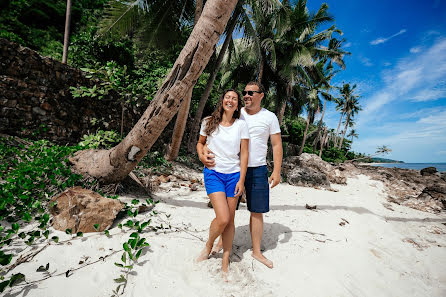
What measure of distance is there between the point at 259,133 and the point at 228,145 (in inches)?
17.3

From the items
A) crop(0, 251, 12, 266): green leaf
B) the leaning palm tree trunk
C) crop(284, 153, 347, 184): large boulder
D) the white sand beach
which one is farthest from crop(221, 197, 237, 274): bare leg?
crop(284, 153, 347, 184): large boulder

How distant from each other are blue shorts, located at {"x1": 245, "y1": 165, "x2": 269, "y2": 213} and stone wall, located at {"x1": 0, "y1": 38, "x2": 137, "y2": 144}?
13.8 feet

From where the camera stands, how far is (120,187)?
126 inches

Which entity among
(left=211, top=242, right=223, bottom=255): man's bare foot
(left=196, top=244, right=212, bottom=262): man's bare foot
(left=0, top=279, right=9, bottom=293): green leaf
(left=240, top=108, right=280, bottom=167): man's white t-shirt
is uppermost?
(left=240, top=108, right=280, bottom=167): man's white t-shirt

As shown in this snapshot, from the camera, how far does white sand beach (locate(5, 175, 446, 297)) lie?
1600 mm

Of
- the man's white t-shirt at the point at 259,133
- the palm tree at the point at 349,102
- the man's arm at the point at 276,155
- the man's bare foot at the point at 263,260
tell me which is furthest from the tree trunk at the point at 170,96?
the palm tree at the point at 349,102

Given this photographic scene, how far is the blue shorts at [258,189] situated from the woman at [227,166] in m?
0.24

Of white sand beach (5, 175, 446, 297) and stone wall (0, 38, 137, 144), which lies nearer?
white sand beach (5, 175, 446, 297)

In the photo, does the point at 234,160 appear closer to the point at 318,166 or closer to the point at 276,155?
the point at 276,155

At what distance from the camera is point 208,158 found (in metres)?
1.93

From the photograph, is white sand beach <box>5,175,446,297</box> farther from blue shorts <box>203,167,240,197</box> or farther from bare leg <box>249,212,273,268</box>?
blue shorts <box>203,167,240,197</box>

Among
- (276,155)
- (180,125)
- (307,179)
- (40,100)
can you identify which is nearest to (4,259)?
(276,155)

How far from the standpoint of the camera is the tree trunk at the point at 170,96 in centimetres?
230

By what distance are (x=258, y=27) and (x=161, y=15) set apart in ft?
22.5
